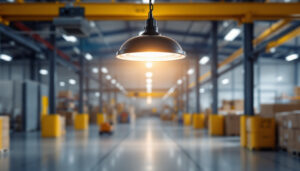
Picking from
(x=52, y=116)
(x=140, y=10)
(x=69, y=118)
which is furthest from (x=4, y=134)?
(x=69, y=118)

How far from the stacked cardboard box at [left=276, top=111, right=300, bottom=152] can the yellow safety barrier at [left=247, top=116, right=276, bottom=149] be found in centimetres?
25

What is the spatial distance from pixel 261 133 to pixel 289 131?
1042mm

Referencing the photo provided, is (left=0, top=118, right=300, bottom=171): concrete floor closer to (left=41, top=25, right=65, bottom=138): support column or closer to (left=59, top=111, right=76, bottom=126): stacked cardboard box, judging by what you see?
(left=41, top=25, right=65, bottom=138): support column

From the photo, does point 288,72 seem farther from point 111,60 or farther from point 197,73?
point 111,60

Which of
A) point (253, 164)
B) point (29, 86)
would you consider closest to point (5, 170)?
point (253, 164)

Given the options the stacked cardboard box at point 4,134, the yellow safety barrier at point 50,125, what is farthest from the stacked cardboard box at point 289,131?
the yellow safety barrier at point 50,125

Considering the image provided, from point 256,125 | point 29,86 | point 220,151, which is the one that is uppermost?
point 29,86

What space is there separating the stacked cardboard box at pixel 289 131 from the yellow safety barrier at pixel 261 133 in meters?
0.25

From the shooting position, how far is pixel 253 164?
8.02 meters

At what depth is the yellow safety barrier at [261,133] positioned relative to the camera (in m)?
10.8

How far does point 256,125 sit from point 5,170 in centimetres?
752

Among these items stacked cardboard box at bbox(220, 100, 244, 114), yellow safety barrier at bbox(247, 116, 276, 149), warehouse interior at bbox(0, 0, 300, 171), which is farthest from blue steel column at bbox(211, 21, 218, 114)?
yellow safety barrier at bbox(247, 116, 276, 149)

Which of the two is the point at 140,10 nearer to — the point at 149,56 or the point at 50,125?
the point at 149,56

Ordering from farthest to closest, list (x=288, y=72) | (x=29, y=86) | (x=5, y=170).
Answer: (x=288, y=72), (x=29, y=86), (x=5, y=170)
